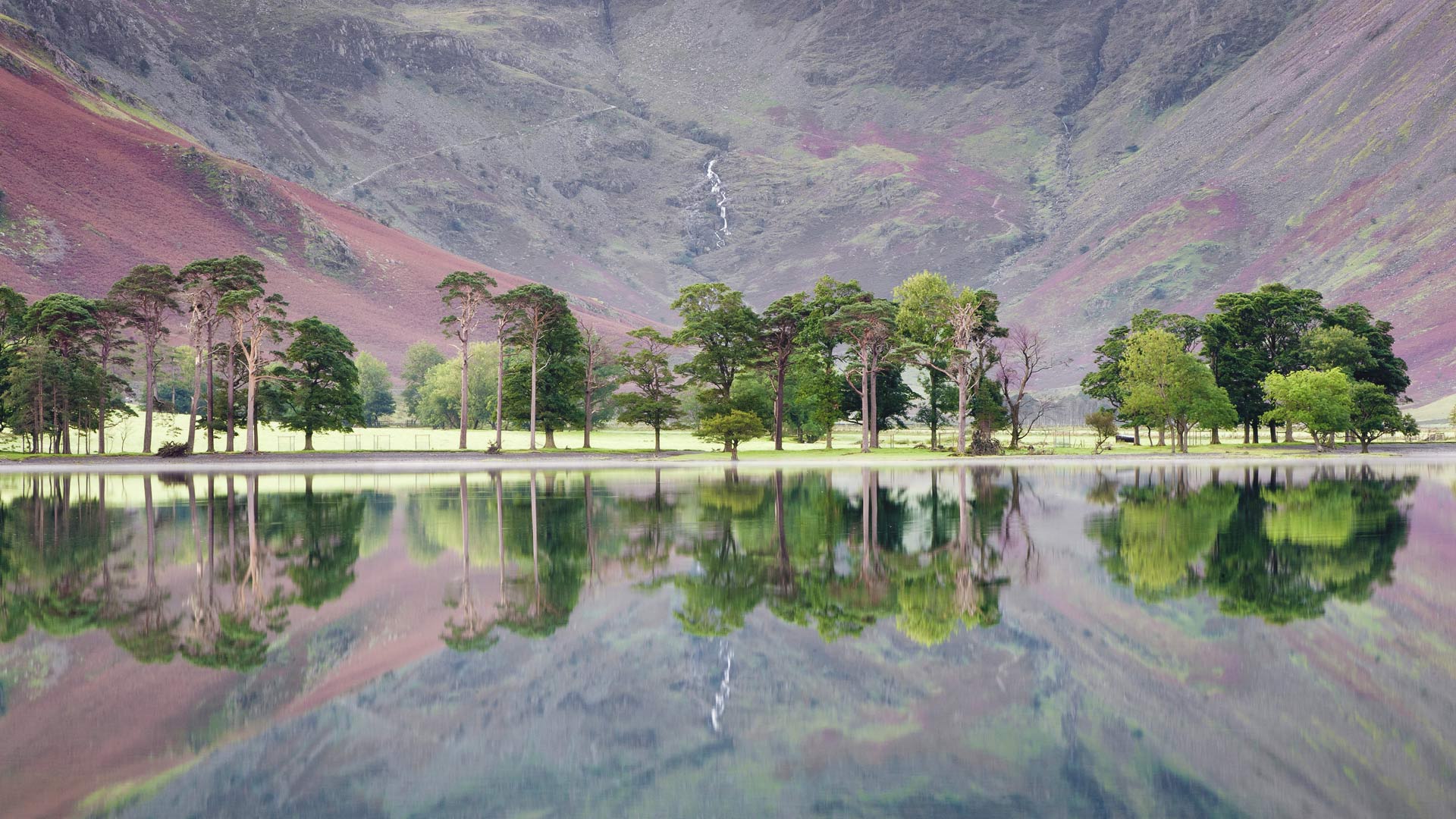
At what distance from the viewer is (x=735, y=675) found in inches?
480

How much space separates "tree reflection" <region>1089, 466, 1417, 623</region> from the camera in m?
17.0

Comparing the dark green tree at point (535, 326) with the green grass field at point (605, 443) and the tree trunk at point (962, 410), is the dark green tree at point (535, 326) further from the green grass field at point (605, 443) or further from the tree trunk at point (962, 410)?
the tree trunk at point (962, 410)

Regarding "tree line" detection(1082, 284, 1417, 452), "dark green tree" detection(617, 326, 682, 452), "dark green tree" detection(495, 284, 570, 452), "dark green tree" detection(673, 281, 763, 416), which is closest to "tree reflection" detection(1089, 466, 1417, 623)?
"tree line" detection(1082, 284, 1417, 452)

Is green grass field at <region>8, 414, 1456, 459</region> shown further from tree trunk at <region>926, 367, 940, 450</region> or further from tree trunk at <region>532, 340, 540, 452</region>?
tree trunk at <region>532, 340, 540, 452</region>

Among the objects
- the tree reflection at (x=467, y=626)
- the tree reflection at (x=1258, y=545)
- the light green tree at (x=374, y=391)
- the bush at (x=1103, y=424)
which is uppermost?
the light green tree at (x=374, y=391)

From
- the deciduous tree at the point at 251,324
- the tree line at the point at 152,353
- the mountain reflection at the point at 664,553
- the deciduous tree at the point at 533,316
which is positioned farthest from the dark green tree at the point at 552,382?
the mountain reflection at the point at 664,553

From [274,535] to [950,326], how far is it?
67.1 metres

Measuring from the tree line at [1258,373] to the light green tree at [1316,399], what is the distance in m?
0.08

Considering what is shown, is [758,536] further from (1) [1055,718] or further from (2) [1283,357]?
(2) [1283,357]

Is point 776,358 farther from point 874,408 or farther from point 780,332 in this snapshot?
point 874,408

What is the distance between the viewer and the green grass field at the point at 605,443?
275ft

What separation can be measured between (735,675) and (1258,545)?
15793mm

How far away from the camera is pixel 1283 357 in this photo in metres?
99.6

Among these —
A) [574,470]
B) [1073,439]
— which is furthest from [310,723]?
[1073,439]
